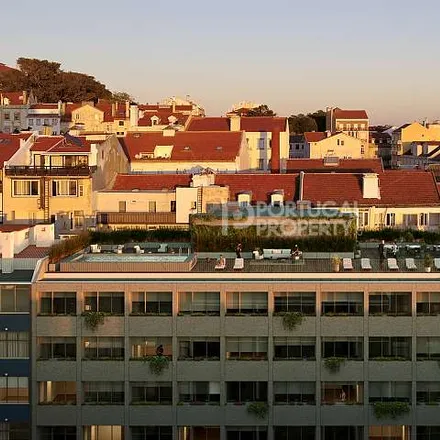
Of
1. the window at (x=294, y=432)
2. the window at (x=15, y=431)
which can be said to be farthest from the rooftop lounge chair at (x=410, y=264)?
the window at (x=15, y=431)

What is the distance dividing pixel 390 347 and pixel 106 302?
1005 cm

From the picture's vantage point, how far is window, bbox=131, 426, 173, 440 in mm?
36688

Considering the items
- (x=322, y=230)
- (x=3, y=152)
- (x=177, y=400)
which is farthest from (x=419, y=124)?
(x=177, y=400)

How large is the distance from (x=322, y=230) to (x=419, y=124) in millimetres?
112349

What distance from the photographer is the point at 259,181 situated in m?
61.9

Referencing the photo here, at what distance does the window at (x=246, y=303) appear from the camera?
36.7 metres

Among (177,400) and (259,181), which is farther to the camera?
(259,181)

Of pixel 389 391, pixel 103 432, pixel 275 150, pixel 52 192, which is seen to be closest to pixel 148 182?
pixel 52 192

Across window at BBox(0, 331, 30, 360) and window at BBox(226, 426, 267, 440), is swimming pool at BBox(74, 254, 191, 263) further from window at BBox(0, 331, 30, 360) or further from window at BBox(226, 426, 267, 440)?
window at BBox(226, 426, 267, 440)

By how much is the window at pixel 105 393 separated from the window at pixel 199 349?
2.46 m

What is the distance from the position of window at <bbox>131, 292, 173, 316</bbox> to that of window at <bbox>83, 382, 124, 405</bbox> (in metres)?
2.67

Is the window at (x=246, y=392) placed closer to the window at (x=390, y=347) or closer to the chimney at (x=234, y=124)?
the window at (x=390, y=347)

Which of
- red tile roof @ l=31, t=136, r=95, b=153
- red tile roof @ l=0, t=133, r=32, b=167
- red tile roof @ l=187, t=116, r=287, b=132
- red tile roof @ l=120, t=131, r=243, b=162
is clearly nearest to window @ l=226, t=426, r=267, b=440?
red tile roof @ l=0, t=133, r=32, b=167

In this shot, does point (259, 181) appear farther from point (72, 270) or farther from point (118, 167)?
point (72, 270)
